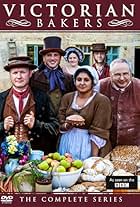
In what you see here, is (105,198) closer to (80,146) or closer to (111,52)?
(80,146)

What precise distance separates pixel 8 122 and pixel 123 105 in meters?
1.17

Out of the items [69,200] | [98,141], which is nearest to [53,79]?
[98,141]

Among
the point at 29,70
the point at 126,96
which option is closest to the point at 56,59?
the point at 29,70

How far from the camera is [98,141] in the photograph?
21.2ft

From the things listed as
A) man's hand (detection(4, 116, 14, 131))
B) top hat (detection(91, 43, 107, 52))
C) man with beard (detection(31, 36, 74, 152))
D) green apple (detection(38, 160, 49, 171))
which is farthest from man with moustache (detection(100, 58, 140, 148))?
man's hand (detection(4, 116, 14, 131))

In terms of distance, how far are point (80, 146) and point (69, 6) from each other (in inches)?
55.3

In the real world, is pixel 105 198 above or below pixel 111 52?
below

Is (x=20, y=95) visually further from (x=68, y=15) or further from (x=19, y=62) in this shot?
(x=68, y=15)

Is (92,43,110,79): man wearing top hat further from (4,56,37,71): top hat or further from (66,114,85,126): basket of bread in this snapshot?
(4,56,37,71): top hat

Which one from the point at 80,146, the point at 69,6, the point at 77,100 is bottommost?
the point at 80,146

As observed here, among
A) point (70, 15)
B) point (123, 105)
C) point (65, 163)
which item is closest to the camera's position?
point (70, 15)

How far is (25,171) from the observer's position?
6344mm

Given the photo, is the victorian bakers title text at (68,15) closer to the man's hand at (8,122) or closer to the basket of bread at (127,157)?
the man's hand at (8,122)

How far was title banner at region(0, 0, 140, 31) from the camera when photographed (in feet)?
20.4
